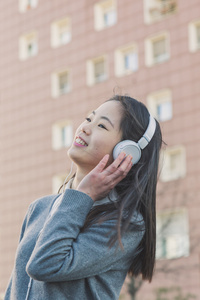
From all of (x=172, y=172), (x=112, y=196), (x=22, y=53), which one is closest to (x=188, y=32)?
(x=172, y=172)

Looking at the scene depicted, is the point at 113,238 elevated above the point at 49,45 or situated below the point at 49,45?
below

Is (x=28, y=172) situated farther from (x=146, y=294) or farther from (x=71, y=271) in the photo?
(x=71, y=271)

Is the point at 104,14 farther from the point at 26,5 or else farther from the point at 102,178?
the point at 102,178

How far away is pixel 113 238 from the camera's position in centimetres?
260

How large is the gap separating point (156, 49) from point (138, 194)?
879 inches

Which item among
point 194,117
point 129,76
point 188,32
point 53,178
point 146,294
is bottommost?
point 146,294

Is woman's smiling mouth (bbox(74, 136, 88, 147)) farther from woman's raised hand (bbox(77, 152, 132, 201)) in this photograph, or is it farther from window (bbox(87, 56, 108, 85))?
window (bbox(87, 56, 108, 85))

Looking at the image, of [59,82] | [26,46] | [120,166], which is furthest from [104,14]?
[120,166]

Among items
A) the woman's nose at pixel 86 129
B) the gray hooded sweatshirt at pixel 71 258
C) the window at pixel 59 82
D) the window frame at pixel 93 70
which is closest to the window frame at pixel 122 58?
the window frame at pixel 93 70

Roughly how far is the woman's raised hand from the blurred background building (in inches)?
687

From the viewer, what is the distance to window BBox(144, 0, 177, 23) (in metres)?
24.7

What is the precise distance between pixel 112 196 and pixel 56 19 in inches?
1040

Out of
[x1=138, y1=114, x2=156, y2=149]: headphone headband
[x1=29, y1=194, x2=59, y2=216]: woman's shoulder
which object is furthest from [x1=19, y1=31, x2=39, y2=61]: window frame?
[x1=138, y1=114, x2=156, y2=149]: headphone headband

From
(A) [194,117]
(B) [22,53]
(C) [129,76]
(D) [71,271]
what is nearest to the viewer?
(D) [71,271]
